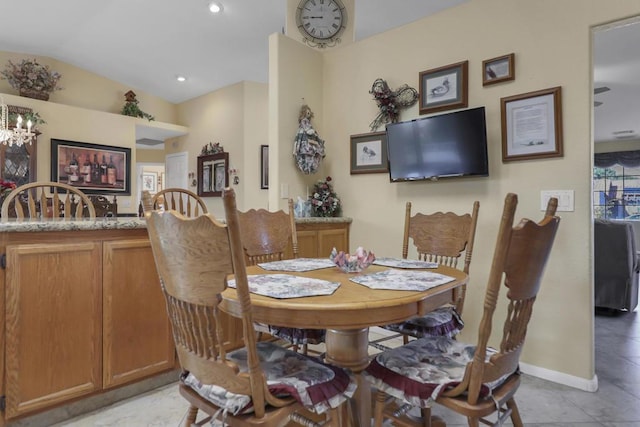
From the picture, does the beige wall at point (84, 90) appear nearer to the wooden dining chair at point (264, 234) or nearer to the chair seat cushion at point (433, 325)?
the wooden dining chair at point (264, 234)

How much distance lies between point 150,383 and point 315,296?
1.56 meters

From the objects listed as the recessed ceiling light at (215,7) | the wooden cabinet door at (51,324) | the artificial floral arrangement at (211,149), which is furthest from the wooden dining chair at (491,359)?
the artificial floral arrangement at (211,149)

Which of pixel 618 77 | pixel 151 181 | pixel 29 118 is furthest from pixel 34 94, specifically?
pixel 618 77

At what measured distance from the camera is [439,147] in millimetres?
2719

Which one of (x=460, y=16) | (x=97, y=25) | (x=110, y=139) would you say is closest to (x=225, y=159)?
(x=110, y=139)

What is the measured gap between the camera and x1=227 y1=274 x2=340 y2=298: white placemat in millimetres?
1230

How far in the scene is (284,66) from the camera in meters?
3.20

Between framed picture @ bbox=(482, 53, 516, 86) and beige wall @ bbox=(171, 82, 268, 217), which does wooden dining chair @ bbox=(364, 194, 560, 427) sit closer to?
framed picture @ bbox=(482, 53, 516, 86)

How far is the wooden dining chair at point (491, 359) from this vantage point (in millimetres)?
1030

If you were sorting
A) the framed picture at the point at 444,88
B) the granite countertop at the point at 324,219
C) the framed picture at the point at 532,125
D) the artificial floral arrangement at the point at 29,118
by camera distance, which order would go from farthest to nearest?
the artificial floral arrangement at the point at 29,118
the granite countertop at the point at 324,219
the framed picture at the point at 444,88
the framed picture at the point at 532,125

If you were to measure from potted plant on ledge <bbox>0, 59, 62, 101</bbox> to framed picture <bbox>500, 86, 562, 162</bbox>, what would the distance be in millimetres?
6018

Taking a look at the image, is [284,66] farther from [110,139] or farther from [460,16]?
[110,139]

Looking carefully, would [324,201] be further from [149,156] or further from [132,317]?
[149,156]

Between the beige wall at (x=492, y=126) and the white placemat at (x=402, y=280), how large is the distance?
1268 mm
